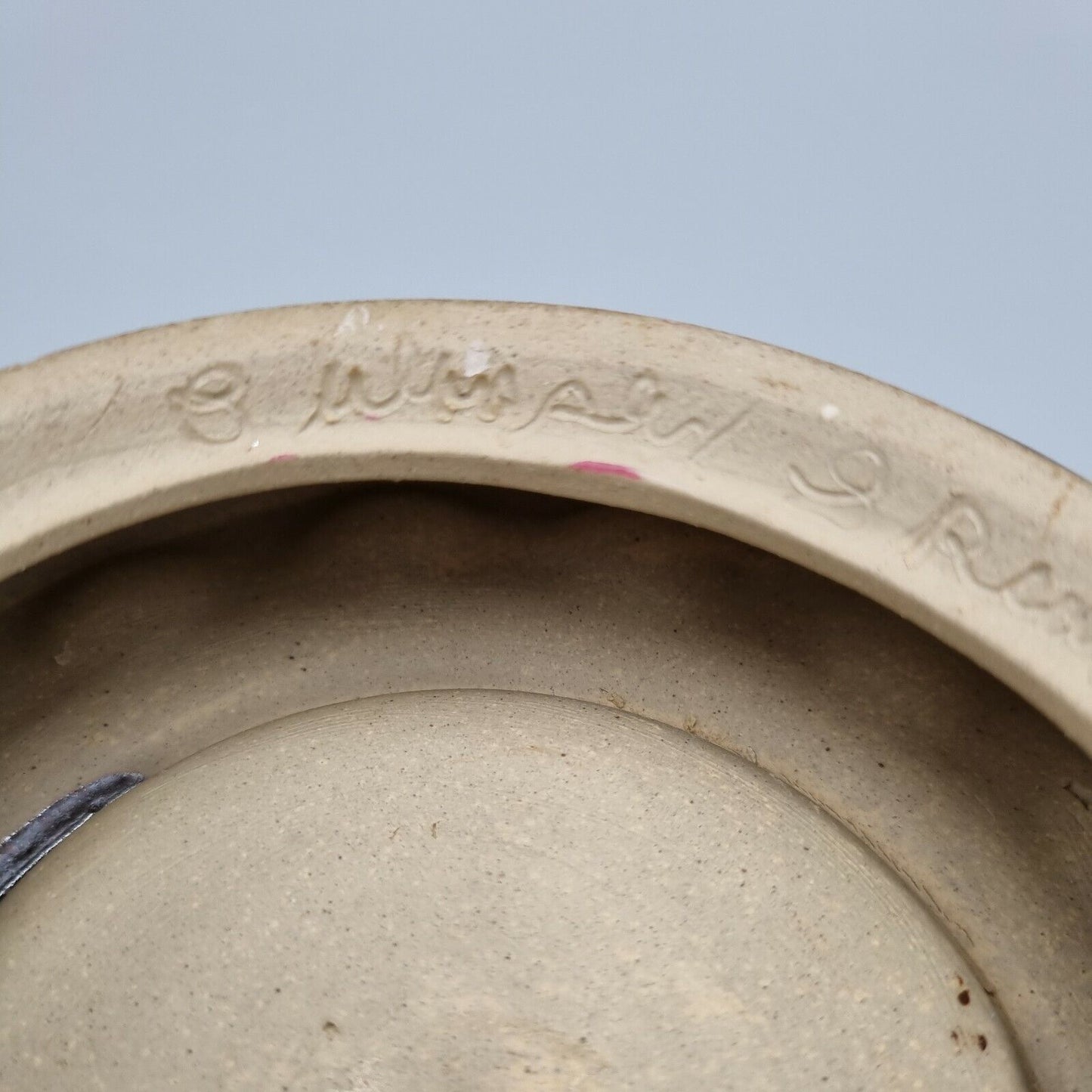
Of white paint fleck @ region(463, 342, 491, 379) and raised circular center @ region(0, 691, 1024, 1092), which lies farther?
white paint fleck @ region(463, 342, 491, 379)

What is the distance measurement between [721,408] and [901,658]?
0.35 meters

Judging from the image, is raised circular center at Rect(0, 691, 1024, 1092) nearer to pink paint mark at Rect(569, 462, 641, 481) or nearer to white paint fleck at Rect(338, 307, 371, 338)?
pink paint mark at Rect(569, 462, 641, 481)

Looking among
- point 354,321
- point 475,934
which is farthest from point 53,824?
point 354,321

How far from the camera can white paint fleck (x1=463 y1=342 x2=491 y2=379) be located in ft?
3.63

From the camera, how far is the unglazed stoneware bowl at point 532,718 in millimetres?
1008

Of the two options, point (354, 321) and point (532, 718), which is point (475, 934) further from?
point (354, 321)

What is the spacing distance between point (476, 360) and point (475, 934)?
1.78ft

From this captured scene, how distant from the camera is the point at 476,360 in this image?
1108 millimetres

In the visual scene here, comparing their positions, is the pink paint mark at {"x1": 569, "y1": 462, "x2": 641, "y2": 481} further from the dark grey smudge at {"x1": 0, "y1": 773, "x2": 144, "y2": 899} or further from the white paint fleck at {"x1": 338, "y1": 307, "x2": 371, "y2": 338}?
the dark grey smudge at {"x1": 0, "y1": 773, "x2": 144, "y2": 899}

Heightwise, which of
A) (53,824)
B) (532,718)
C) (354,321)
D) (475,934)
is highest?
(354,321)

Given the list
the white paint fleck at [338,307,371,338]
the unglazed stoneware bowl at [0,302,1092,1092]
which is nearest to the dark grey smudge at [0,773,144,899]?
the unglazed stoneware bowl at [0,302,1092,1092]

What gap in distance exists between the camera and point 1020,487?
40.3 inches

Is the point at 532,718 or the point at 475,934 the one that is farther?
the point at 532,718

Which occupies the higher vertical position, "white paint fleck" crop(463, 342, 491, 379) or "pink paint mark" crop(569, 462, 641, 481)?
"white paint fleck" crop(463, 342, 491, 379)
